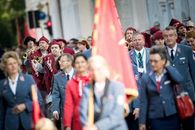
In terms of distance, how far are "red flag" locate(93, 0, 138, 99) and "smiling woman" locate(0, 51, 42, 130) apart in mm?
1260

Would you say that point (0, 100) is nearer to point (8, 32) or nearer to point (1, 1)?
point (1, 1)

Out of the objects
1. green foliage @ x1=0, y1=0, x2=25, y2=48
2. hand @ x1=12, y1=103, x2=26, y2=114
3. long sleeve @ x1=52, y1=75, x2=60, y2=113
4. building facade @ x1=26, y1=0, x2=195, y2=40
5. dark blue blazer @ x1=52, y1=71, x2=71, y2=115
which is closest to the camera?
hand @ x1=12, y1=103, x2=26, y2=114

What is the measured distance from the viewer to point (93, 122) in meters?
9.38

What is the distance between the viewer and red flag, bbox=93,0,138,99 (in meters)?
10.4

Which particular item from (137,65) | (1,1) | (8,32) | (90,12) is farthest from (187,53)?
(8,32)

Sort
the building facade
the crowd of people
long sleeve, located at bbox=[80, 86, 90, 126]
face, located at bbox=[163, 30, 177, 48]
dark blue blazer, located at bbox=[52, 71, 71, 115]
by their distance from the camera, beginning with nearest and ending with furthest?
the crowd of people, long sleeve, located at bbox=[80, 86, 90, 126], face, located at bbox=[163, 30, 177, 48], dark blue blazer, located at bbox=[52, 71, 71, 115], the building facade

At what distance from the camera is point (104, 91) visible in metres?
9.24

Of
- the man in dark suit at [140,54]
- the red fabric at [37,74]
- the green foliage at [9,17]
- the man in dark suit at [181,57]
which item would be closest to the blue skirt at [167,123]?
the man in dark suit at [181,57]

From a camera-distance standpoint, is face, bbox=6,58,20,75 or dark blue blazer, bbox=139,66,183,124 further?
face, bbox=6,58,20,75

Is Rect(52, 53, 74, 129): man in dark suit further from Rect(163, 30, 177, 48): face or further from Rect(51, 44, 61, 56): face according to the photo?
Rect(51, 44, 61, 56): face

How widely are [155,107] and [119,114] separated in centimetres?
170

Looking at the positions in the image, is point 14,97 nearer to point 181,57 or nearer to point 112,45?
point 112,45

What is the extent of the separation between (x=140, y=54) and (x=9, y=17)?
54740 mm

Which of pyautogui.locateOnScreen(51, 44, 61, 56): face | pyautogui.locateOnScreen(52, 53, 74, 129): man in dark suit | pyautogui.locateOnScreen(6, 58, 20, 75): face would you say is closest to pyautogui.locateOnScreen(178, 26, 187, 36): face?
pyautogui.locateOnScreen(51, 44, 61, 56): face
